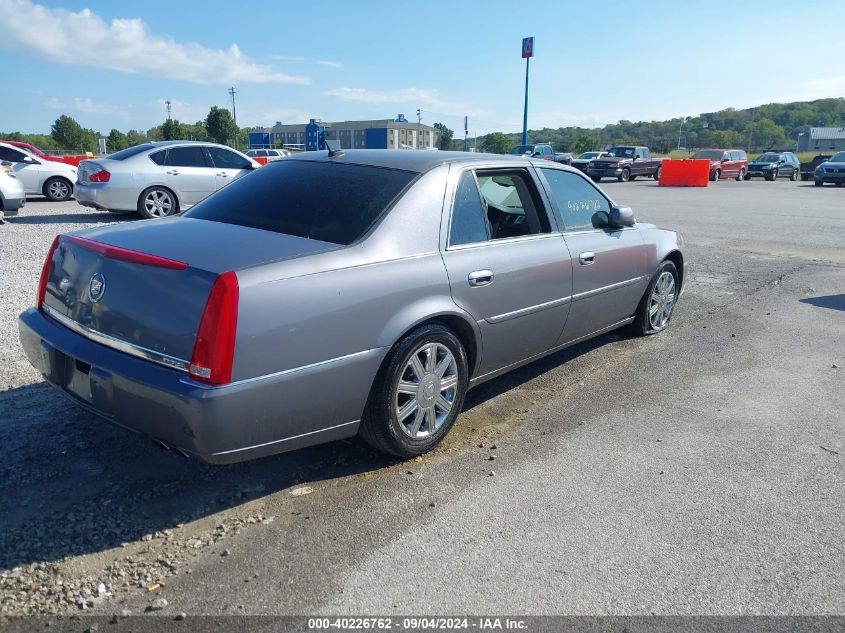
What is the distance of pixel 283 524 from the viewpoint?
117 inches

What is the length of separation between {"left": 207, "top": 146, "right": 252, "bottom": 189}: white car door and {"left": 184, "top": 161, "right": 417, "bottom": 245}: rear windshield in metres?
8.88

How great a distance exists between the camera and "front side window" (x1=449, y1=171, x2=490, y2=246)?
382cm

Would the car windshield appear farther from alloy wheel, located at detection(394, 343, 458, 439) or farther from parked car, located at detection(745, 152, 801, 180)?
alloy wheel, located at detection(394, 343, 458, 439)

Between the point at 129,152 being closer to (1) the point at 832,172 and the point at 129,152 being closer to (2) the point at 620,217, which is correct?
(2) the point at 620,217

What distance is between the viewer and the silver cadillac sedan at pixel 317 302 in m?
2.78

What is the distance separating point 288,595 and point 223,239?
1.66 meters

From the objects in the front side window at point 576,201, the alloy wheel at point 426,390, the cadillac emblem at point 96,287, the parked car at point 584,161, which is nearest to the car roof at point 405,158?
the front side window at point 576,201

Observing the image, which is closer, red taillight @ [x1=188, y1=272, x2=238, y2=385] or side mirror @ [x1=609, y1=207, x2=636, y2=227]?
red taillight @ [x1=188, y1=272, x2=238, y2=385]

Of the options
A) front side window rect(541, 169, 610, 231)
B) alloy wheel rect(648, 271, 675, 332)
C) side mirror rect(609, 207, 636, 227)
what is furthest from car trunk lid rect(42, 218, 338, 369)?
alloy wheel rect(648, 271, 675, 332)

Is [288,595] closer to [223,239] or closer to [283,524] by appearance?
[283,524]

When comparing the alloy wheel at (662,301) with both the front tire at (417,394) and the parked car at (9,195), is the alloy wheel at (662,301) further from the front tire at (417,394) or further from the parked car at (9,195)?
the parked car at (9,195)

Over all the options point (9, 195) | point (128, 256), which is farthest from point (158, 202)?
point (128, 256)

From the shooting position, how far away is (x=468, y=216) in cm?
395

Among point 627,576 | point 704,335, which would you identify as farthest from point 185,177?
point 627,576
